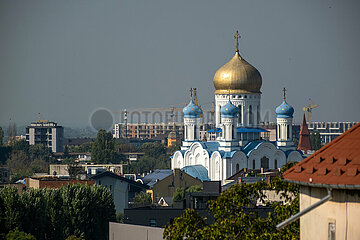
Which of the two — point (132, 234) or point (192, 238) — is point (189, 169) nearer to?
point (132, 234)

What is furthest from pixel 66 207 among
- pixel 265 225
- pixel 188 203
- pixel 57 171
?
pixel 57 171

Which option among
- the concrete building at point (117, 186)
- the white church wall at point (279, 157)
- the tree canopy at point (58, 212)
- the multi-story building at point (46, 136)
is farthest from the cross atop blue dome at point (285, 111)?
the multi-story building at point (46, 136)

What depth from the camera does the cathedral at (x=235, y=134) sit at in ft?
255

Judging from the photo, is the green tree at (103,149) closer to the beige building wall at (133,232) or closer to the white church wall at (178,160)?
the white church wall at (178,160)

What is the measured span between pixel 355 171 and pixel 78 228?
3565 centimetres

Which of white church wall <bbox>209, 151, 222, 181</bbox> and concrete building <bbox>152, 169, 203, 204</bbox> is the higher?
white church wall <bbox>209, 151, 222, 181</bbox>

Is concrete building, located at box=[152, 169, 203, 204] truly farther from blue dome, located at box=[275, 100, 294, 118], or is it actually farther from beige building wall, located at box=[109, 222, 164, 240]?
beige building wall, located at box=[109, 222, 164, 240]

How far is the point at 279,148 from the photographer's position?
80750mm

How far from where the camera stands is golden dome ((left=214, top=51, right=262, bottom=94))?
83688mm

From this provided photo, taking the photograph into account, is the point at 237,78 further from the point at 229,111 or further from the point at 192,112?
the point at 229,111

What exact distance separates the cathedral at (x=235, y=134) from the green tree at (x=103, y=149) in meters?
29.5

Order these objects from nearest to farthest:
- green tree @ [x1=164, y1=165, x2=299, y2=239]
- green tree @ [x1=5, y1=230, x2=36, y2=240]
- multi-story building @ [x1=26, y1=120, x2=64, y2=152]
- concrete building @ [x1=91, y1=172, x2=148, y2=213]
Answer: green tree @ [x1=164, y1=165, x2=299, y2=239], green tree @ [x1=5, y1=230, x2=36, y2=240], concrete building @ [x1=91, y1=172, x2=148, y2=213], multi-story building @ [x1=26, y1=120, x2=64, y2=152]

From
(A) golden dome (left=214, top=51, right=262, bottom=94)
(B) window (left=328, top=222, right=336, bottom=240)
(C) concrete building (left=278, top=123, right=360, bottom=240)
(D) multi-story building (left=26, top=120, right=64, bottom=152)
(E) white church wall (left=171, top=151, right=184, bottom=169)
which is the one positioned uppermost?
(A) golden dome (left=214, top=51, right=262, bottom=94)

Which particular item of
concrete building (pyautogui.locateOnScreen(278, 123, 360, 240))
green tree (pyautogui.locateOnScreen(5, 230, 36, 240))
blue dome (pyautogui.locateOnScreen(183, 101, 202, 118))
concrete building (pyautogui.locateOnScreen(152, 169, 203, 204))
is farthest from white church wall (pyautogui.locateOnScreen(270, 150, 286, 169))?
concrete building (pyautogui.locateOnScreen(278, 123, 360, 240))
